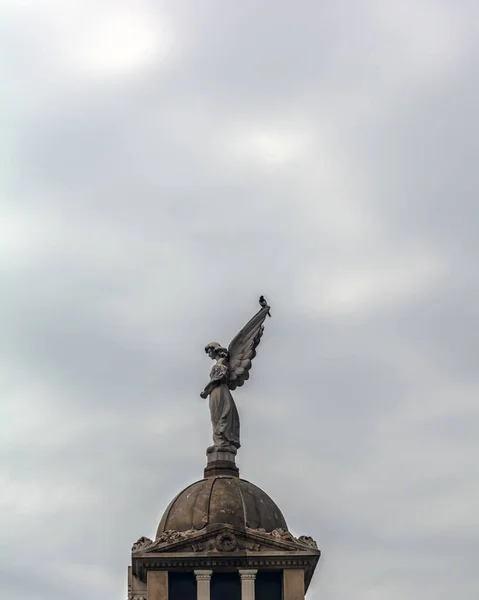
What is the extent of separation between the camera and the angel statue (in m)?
59.4

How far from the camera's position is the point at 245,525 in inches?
2216

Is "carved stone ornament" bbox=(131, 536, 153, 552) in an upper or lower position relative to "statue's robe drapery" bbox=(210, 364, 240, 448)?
lower

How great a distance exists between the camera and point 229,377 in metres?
60.6

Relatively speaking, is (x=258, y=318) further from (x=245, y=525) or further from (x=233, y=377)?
(x=245, y=525)

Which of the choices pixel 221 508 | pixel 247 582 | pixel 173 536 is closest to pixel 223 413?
pixel 221 508

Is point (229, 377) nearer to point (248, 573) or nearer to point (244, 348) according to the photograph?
point (244, 348)

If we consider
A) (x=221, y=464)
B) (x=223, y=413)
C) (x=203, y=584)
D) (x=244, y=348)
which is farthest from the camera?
(x=244, y=348)

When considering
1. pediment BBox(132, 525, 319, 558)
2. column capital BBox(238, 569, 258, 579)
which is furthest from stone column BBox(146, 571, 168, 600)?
column capital BBox(238, 569, 258, 579)

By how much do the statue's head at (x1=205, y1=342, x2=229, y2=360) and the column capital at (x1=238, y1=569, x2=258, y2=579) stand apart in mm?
8076

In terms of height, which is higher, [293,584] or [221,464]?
[221,464]

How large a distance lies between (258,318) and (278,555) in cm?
920

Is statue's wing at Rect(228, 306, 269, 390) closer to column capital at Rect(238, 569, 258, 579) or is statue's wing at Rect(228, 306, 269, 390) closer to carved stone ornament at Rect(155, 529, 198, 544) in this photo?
carved stone ornament at Rect(155, 529, 198, 544)

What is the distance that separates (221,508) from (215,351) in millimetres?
6294

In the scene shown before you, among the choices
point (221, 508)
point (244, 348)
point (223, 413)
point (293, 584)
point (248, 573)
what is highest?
point (244, 348)
